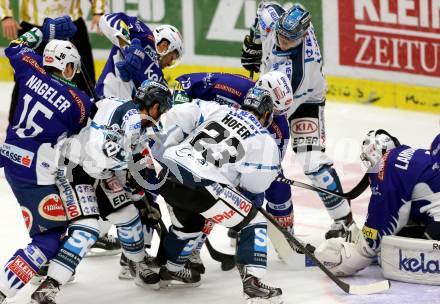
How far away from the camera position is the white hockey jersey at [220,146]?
607 cm

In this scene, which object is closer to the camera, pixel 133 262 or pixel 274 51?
pixel 133 262

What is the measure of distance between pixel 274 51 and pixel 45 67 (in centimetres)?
173

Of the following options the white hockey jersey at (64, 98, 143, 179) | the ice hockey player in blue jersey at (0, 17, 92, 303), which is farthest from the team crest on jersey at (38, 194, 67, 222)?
the white hockey jersey at (64, 98, 143, 179)

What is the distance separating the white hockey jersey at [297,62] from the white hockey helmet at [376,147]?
0.71m

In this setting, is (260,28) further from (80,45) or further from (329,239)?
(80,45)

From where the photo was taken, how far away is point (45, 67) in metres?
6.38

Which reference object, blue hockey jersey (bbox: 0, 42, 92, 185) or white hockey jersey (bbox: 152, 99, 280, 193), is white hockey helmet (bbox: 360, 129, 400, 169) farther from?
blue hockey jersey (bbox: 0, 42, 92, 185)

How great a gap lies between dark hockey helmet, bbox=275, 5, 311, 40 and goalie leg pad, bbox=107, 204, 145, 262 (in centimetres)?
158

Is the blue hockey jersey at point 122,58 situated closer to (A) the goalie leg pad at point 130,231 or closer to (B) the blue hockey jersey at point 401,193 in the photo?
(A) the goalie leg pad at point 130,231

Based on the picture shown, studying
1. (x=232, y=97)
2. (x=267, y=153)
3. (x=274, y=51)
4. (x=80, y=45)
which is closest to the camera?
(x=267, y=153)

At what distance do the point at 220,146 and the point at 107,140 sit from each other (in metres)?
0.59

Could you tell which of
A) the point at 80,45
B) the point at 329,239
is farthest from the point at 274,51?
the point at 80,45

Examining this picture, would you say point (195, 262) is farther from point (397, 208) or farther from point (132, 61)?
point (132, 61)

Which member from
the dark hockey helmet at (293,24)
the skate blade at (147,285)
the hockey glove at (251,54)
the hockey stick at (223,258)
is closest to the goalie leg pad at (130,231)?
the skate blade at (147,285)
